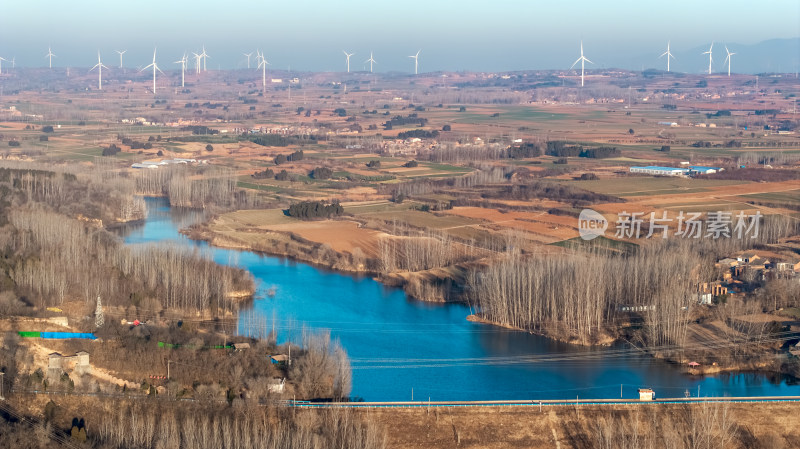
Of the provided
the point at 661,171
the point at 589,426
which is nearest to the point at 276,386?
the point at 589,426

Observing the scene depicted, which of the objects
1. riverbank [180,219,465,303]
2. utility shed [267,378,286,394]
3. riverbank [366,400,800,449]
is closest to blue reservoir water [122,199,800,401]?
riverbank [180,219,465,303]

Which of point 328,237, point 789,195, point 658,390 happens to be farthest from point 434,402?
point 789,195

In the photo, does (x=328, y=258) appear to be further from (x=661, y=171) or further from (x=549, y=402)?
(x=661, y=171)

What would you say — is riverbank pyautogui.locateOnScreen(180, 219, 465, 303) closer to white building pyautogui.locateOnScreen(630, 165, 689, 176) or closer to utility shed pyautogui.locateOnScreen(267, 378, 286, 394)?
utility shed pyautogui.locateOnScreen(267, 378, 286, 394)

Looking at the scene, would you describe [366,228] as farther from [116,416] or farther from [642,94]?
[642,94]

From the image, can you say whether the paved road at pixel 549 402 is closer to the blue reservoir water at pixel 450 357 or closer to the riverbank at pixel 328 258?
the blue reservoir water at pixel 450 357

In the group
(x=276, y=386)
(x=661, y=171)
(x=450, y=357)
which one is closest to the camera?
(x=276, y=386)

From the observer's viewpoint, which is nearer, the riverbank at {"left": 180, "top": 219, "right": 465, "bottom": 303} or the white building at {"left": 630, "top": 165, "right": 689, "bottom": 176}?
the riverbank at {"left": 180, "top": 219, "right": 465, "bottom": 303}

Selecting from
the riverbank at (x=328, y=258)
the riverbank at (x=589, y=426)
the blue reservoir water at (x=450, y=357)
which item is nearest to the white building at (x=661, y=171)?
the riverbank at (x=328, y=258)
